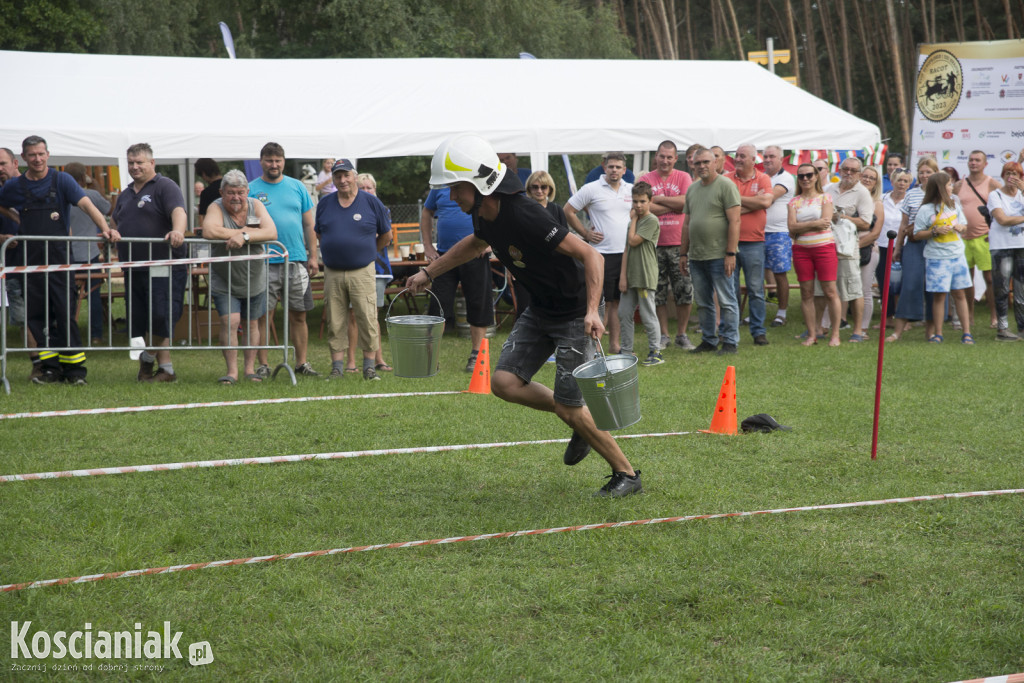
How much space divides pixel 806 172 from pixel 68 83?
9.82 metres

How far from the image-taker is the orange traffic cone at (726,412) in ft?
22.9

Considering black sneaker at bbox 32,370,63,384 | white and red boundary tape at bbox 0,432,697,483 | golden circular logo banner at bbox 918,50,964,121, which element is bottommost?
white and red boundary tape at bbox 0,432,697,483

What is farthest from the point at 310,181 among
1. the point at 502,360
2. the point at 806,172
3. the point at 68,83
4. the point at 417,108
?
the point at 502,360

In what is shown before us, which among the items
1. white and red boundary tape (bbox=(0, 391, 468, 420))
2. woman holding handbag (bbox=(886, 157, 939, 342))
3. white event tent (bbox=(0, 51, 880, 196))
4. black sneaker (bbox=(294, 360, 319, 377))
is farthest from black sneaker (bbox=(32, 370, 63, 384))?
woman holding handbag (bbox=(886, 157, 939, 342))

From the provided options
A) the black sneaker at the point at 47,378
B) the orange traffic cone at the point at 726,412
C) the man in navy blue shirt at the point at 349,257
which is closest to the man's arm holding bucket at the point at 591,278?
the orange traffic cone at the point at 726,412

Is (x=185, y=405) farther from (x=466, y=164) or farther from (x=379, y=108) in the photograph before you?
(x=379, y=108)

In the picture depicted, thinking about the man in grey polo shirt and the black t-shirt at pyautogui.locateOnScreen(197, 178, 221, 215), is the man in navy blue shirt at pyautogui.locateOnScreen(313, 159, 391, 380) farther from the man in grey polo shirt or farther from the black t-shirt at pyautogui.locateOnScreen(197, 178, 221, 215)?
the man in grey polo shirt

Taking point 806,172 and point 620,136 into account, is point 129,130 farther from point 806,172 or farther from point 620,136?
point 806,172

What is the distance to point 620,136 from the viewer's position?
1381cm

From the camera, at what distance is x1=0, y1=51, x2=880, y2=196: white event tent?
12.7 meters

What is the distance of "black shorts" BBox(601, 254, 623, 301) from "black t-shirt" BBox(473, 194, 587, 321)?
508 cm

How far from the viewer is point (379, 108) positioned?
45.2 feet

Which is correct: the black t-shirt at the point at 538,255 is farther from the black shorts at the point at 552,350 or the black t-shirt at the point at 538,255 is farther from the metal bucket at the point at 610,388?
the metal bucket at the point at 610,388

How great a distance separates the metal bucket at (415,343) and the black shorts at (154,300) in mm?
3337
